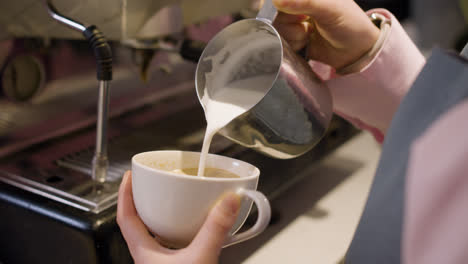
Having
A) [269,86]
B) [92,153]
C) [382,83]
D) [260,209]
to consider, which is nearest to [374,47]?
[382,83]

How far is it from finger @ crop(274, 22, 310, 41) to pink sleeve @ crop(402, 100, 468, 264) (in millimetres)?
264

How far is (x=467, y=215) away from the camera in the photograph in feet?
0.87

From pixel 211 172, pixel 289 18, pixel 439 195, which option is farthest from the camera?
pixel 289 18

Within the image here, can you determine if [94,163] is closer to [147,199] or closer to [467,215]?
Answer: [147,199]

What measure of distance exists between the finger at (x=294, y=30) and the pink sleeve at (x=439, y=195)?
0.87ft

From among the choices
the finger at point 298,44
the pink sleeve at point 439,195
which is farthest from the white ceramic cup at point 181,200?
the finger at point 298,44

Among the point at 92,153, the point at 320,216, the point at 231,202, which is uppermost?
the point at 231,202

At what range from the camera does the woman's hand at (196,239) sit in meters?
0.32

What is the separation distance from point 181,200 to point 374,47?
316 millimetres

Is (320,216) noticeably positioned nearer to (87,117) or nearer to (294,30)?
(294,30)

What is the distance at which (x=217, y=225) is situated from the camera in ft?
1.06

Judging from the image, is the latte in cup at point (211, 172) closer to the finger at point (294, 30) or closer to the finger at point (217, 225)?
the finger at point (217, 225)

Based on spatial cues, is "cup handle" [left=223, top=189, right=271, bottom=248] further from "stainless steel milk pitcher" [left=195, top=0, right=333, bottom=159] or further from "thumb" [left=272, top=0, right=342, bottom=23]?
→ "thumb" [left=272, top=0, right=342, bottom=23]

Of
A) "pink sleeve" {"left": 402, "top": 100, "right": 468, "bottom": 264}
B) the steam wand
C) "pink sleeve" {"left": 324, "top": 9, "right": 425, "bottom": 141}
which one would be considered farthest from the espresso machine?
"pink sleeve" {"left": 402, "top": 100, "right": 468, "bottom": 264}
